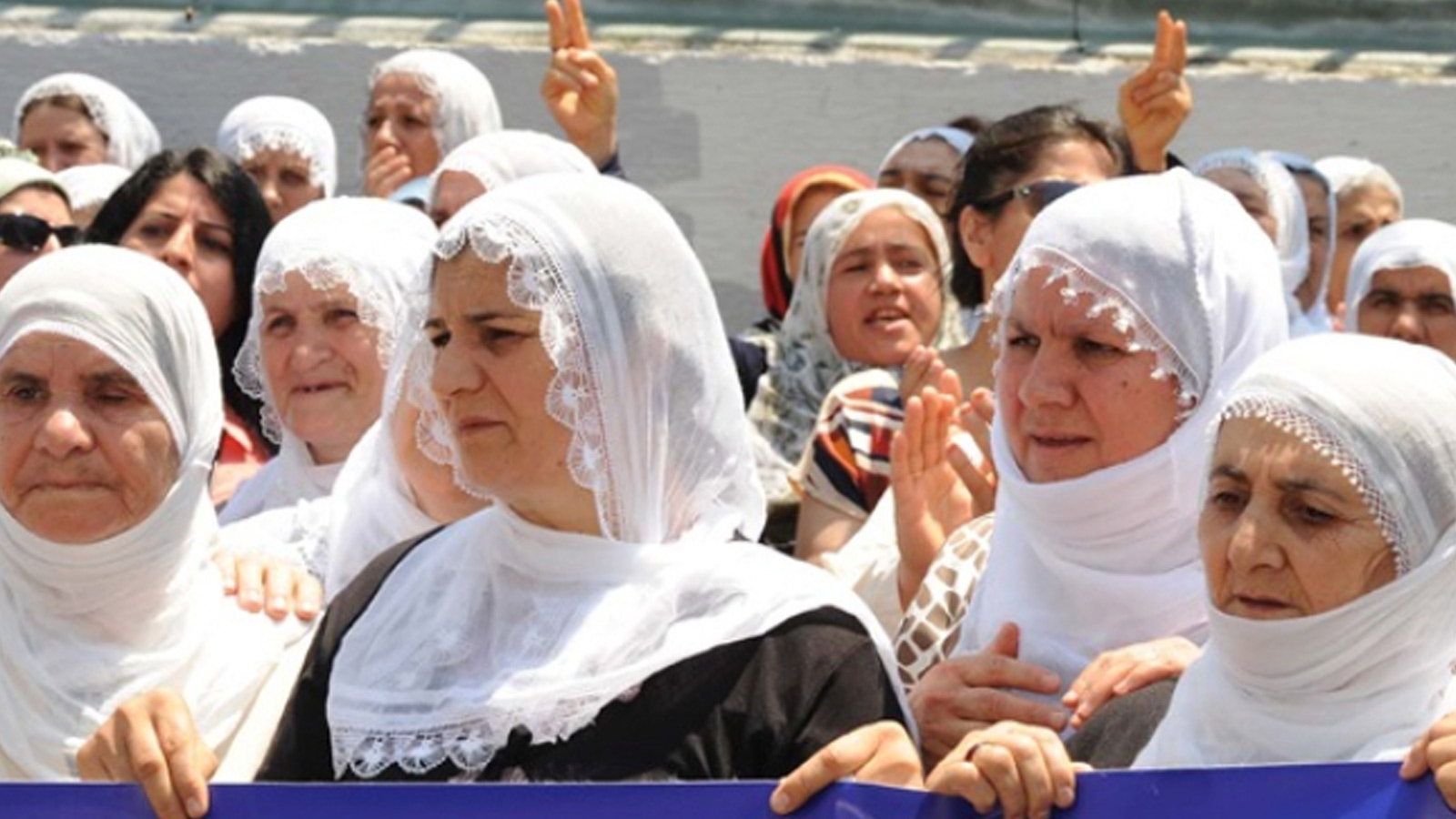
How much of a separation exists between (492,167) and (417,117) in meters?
1.09

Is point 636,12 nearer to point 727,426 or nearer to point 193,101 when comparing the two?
point 193,101

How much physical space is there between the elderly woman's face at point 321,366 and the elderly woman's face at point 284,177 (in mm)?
2073

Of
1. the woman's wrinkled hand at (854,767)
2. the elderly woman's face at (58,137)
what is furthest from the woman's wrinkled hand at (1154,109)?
the woman's wrinkled hand at (854,767)

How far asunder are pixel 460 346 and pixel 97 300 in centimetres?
81

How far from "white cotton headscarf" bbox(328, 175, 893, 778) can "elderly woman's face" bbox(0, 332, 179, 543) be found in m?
0.56

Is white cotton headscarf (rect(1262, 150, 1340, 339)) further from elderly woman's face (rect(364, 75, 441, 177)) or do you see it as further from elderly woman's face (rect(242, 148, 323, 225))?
elderly woman's face (rect(242, 148, 323, 225))

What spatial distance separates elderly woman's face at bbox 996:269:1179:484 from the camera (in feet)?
14.6

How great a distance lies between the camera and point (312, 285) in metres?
5.71

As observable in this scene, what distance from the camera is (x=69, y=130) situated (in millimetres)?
8023

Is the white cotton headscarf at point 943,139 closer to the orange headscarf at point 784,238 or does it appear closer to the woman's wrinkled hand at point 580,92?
the orange headscarf at point 784,238

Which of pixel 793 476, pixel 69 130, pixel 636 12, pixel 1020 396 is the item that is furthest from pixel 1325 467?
pixel 636 12

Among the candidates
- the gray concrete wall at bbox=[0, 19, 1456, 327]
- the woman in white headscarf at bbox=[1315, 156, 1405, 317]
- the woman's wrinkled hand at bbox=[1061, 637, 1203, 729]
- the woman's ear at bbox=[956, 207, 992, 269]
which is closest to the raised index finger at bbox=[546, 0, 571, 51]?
the woman's ear at bbox=[956, 207, 992, 269]

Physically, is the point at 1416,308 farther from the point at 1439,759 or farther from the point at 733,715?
the point at 1439,759

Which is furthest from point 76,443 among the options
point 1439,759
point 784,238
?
point 784,238
